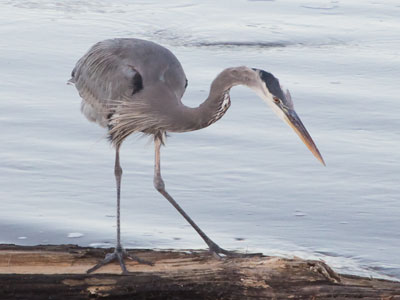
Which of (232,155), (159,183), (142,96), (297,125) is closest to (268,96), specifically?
(297,125)

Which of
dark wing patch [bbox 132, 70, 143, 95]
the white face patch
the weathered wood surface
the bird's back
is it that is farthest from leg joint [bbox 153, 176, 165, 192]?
the white face patch

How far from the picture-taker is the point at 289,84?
8.59 meters

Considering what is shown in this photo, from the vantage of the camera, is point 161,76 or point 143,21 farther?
point 143,21

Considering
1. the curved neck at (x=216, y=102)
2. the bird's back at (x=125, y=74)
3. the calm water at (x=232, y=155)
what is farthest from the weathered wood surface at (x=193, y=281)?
the bird's back at (x=125, y=74)

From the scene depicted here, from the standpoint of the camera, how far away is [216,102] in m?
5.01

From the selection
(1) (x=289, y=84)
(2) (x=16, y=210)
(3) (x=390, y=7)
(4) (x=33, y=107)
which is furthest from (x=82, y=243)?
(3) (x=390, y=7)

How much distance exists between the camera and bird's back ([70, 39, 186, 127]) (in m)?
5.50

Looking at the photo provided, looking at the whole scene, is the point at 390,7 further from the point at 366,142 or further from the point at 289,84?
the point at 366,142

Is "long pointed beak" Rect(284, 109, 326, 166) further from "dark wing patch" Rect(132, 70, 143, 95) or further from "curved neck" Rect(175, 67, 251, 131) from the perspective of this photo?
"dark wing patch" Rect(132, 70, 143, 95)

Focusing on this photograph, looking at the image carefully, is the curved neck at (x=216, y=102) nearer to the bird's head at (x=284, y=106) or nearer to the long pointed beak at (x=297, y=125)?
the bird's head at (x=284, y=106)

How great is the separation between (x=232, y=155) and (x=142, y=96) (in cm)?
179

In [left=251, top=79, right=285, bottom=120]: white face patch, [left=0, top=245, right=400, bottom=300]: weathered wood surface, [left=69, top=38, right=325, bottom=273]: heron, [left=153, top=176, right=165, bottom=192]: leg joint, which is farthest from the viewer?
[left=153, top=176, right=165, bottom=192]: leg joint

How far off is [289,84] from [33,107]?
223 cm

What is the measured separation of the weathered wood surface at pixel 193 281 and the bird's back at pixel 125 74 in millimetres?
1159
